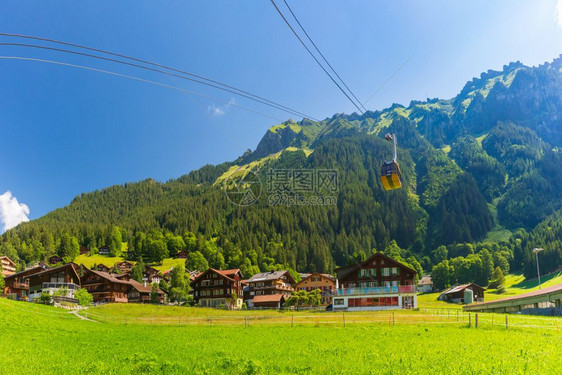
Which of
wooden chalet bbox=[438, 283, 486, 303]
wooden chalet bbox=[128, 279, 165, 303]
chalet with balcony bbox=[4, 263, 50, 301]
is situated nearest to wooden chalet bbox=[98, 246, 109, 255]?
chalet with balcony bbox=[4, 263, 50, 301]

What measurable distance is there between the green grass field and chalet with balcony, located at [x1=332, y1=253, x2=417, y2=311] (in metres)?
36.5

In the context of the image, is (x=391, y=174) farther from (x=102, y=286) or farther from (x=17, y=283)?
(x=17, y=283)

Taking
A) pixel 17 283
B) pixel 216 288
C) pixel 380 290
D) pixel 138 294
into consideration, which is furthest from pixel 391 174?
pixel 17 283

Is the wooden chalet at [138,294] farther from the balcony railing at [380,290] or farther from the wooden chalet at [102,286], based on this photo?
the balcony railing at [380,290]

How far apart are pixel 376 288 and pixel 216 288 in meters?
45.0

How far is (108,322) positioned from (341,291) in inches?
1463

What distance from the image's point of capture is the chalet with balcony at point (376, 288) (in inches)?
2542

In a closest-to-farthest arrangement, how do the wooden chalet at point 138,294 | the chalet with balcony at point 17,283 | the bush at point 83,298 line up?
the bush at point 83,298, the chalet with balcony at point 17,283, the wooden chalet at point 138,294

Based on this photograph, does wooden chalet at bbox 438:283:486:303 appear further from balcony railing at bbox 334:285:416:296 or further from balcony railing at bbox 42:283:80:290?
balcony railing at bbox 42:283:80:290

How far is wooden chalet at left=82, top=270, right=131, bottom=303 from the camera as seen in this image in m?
94.9

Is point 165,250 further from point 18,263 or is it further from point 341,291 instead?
point 341,291

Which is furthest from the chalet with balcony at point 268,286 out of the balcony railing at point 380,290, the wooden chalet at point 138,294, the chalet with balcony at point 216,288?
the balcony railing at point 380,290

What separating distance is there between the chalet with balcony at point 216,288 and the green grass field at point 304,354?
220 feet

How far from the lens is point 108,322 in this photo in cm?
4697
